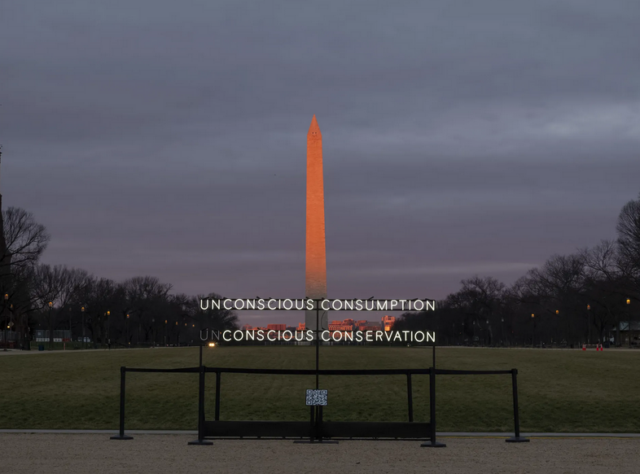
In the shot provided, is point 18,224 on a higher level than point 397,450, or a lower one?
higher

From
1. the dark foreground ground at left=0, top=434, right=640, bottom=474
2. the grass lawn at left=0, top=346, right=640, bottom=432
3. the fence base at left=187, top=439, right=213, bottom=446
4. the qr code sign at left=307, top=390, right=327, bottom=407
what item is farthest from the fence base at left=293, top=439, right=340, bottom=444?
the grass lawn at left=0, top=346, right=640, bottom=432

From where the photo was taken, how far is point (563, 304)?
13350 cm

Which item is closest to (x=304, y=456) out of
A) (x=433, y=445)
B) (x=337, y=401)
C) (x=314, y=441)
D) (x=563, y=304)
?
(x=314, y=441)

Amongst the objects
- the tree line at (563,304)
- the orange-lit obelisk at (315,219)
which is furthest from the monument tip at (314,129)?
the tree line at (563,304)

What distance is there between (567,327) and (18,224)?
83558 mm

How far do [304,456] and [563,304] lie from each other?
123789mm

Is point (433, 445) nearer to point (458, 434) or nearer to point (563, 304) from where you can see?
point (458, 434)

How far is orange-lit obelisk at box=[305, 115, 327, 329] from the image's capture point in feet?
264

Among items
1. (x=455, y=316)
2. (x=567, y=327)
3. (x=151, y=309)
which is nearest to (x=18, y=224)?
(x=151, y=309)

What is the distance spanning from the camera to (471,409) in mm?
25922

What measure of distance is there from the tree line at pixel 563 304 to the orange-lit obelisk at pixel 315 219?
118ft

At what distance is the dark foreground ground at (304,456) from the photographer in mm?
14523

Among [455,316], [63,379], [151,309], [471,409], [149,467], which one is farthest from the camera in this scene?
[455,316]

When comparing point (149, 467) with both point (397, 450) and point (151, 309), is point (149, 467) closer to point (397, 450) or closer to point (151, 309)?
point (397, 450)
